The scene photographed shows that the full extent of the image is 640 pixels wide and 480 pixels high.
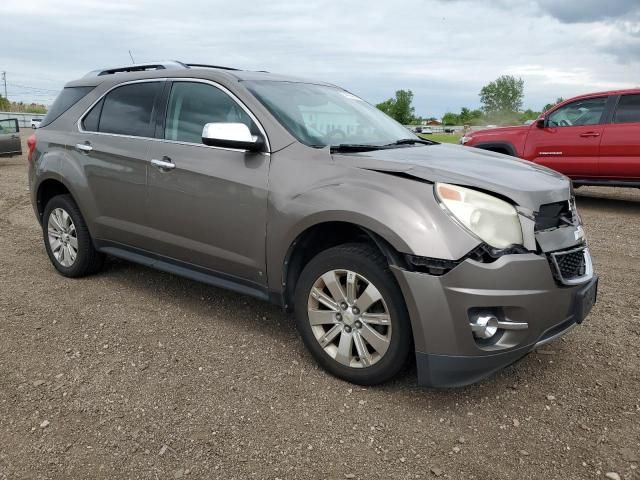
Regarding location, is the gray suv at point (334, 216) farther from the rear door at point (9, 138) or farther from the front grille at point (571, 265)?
the rear door at point (9, 138)

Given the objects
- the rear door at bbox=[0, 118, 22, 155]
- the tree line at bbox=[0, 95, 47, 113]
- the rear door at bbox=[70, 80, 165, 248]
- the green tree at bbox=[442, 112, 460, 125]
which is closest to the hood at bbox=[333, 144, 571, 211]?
the rear door at bbox=[70, 80, 165, 248]

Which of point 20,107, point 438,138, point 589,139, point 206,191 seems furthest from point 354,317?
point 20,107

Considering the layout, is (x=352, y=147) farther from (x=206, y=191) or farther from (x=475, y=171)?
(x=206, y=191)

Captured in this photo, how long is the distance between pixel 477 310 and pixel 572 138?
7434 mm

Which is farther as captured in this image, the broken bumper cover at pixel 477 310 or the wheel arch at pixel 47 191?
the wheel arch at pixel 47 191

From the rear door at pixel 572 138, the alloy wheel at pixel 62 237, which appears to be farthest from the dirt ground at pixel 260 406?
the rear door at pixel 572 138

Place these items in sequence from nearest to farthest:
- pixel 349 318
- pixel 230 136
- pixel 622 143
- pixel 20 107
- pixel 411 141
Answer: pixel 349 318, pixel 230 136, pixel 411 141, pixel 622 143, pixel 20 107

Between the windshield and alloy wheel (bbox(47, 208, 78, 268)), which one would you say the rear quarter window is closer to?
alloy wheel (bbox(47, 208, 78, 268))

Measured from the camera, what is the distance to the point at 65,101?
15.8 ft

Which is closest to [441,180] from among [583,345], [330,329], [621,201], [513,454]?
[330,329]

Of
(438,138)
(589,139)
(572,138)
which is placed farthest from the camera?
(438,138)

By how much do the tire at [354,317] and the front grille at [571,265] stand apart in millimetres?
767

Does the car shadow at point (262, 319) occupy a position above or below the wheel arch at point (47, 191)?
below

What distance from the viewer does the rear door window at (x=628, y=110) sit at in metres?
8.34
